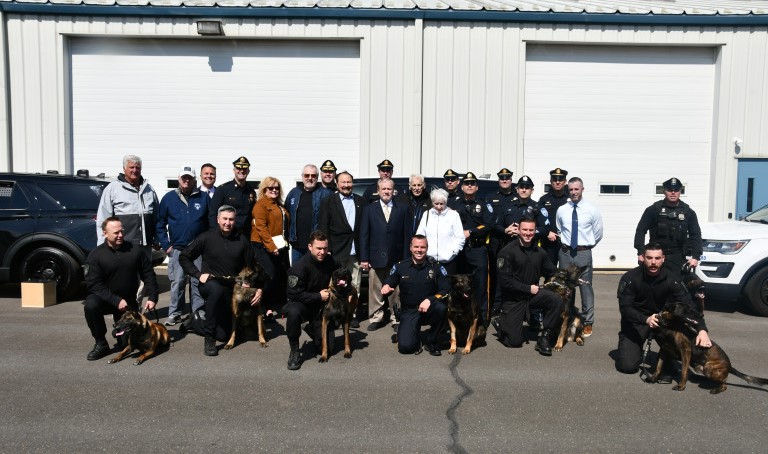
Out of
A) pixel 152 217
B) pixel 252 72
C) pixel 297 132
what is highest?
pixel 252 72

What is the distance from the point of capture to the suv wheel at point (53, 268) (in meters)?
9.21

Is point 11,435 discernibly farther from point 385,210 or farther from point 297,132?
point 297,132

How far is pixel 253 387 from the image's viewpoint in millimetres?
5531

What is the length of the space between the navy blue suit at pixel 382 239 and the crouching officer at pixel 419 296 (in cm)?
80

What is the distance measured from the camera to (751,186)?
13250 millimetres

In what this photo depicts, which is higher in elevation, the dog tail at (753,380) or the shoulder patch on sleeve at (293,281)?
the shoulder patch on sleeve at (293,281)

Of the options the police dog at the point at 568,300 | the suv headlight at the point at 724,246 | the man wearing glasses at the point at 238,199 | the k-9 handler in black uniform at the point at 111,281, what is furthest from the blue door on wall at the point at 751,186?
the k-9 handler in black uniform at the point at 111,281

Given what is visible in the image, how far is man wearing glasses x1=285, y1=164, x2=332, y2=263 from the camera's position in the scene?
26.4 ft

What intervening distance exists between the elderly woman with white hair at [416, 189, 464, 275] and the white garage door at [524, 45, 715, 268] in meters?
6.55

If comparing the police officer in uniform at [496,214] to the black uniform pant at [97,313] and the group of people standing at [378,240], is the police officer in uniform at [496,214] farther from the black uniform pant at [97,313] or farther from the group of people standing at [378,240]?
the black uniform pant at [97,313]

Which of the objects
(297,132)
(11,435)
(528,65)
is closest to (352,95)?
(297,132)

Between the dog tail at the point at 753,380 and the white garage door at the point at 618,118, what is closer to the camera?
the dog tail at the point at 753,380

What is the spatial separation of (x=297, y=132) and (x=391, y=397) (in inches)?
354

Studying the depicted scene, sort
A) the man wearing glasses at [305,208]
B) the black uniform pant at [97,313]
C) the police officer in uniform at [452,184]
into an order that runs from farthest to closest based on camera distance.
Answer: the police officer in uniform at [452,184]
the man wearing glasses at [305,208]
the black uniform pant at [97,313]
